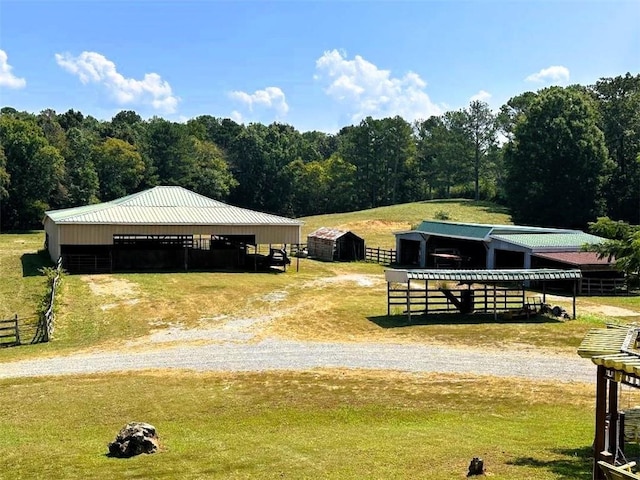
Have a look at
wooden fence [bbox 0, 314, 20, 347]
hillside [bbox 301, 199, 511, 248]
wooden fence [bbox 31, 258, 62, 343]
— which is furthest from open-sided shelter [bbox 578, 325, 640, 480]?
hillside [bbox 301, 199, 511, 248]

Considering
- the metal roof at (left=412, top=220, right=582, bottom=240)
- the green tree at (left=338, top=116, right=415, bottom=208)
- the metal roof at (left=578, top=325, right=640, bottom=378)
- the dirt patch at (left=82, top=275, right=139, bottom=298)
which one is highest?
the green tree at (left=338, top=116, right=415, bottom=208)

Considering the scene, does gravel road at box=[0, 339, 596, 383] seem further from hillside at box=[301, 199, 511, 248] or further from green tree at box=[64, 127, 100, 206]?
green tree at box=[64, 127, 100, 206]

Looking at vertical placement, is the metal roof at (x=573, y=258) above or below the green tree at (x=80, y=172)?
below

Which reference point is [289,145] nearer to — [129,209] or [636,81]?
→ [636,81]

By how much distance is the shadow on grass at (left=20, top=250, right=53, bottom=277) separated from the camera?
117 feet

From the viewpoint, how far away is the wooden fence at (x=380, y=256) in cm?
4750

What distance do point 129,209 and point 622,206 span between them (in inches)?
1950

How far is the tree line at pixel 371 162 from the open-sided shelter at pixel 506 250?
22996 mm

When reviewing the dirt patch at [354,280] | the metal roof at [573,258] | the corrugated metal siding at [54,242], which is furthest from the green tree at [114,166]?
the metal roof at [573,258]

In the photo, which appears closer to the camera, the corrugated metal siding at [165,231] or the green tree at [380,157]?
the corrugated metal siding at [165,231]

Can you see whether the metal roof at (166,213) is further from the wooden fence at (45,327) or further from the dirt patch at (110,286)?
the wooden fence at (45,327)

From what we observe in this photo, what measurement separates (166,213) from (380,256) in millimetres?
17407

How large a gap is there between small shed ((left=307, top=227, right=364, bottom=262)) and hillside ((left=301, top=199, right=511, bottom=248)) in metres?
9.12

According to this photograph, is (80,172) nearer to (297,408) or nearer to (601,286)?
(601,286)
